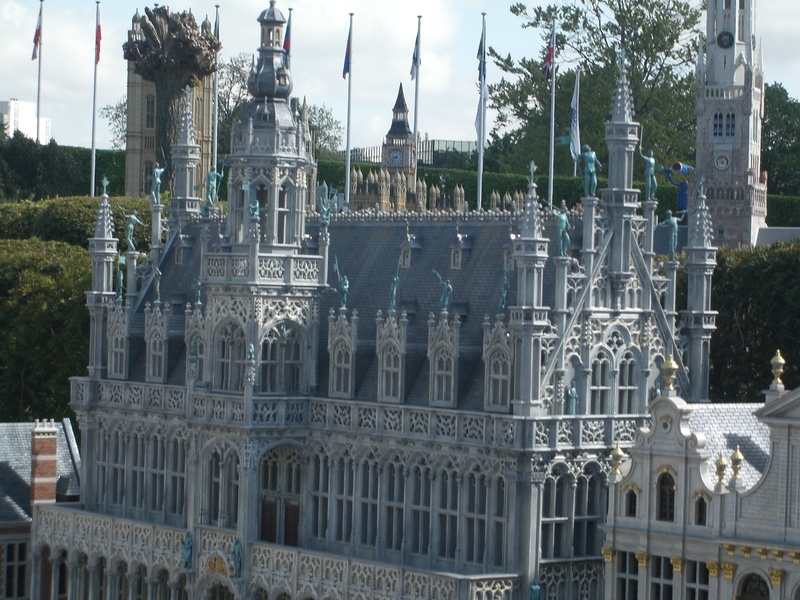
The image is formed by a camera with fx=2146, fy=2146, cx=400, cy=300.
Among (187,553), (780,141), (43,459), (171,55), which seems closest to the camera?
(187,553)

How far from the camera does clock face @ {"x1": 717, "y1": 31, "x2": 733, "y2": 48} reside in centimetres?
14624

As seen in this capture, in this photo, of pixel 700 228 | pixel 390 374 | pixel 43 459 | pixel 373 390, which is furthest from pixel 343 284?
pixel 43 459

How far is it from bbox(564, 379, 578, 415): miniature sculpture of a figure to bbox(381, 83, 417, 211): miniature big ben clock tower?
64057 millimetres

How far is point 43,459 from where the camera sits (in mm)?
74188

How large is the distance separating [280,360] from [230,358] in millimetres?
1771

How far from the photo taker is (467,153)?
6339 inches

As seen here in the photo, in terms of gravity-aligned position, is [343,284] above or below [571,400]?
above

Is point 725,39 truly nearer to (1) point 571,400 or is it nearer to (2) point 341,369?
(2) point 341,369

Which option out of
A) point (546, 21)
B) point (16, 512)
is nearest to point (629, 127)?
point (16, 512)

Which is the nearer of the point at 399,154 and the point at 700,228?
the point at 700,228

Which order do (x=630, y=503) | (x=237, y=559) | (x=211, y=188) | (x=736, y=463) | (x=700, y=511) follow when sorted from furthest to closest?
(x=211, y=188), (x=237, y=559), (x=630, y=503), (x=700, y=511), (x=736, y=463)

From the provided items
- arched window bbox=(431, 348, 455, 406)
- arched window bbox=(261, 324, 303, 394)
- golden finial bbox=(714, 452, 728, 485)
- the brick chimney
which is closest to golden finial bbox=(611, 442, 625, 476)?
golden finial bbox=(714, 452, 728, 485)

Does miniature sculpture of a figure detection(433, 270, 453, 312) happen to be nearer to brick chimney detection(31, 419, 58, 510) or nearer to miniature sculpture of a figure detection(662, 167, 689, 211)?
brick chimney detection(31, 419, 58, 510)

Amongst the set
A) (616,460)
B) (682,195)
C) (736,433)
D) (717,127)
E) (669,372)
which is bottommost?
(616,460)
